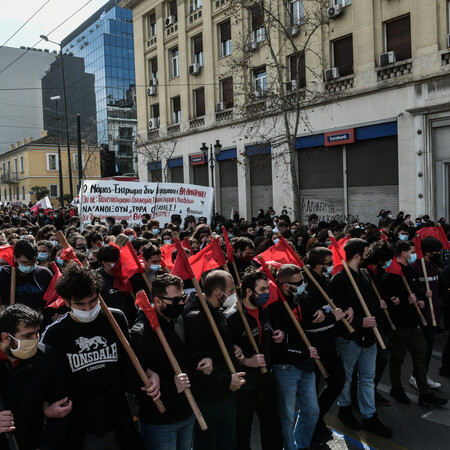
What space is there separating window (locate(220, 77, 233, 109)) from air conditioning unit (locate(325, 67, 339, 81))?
640cm

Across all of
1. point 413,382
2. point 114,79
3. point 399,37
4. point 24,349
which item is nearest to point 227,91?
point 399,37

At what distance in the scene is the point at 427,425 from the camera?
479cm

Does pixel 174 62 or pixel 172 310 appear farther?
pixel 174 62

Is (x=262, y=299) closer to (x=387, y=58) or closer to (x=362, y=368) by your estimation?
(x=362, y=368)

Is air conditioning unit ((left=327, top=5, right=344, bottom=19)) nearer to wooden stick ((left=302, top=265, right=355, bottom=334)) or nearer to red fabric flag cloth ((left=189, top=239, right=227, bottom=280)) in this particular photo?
red fabric flag cloth ((left=189, top=239, right=227, bottom=280))

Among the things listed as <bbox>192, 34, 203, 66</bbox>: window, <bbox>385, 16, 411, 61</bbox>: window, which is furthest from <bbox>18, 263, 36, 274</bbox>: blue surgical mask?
<bbox>192, 34, 203, 66</bbox>: window

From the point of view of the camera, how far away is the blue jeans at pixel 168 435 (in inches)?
125

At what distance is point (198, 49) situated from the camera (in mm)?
26453

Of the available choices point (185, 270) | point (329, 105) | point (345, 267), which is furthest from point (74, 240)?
point (329, 105)

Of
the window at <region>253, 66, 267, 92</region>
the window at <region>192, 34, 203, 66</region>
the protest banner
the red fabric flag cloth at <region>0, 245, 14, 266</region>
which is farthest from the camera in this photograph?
the window at <region>192, 34, 203, 66</region>

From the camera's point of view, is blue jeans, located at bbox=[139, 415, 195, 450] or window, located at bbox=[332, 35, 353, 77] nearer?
blue jeans, located at bbox=[139, 415, 195, 450]

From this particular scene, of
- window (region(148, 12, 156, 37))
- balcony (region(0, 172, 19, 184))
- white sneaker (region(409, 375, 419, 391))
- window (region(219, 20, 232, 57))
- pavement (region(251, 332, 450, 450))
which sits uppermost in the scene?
window (region(148, 12, 156, 37))

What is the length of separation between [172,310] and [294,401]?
4.87 ft

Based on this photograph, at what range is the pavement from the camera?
445 centimetres
